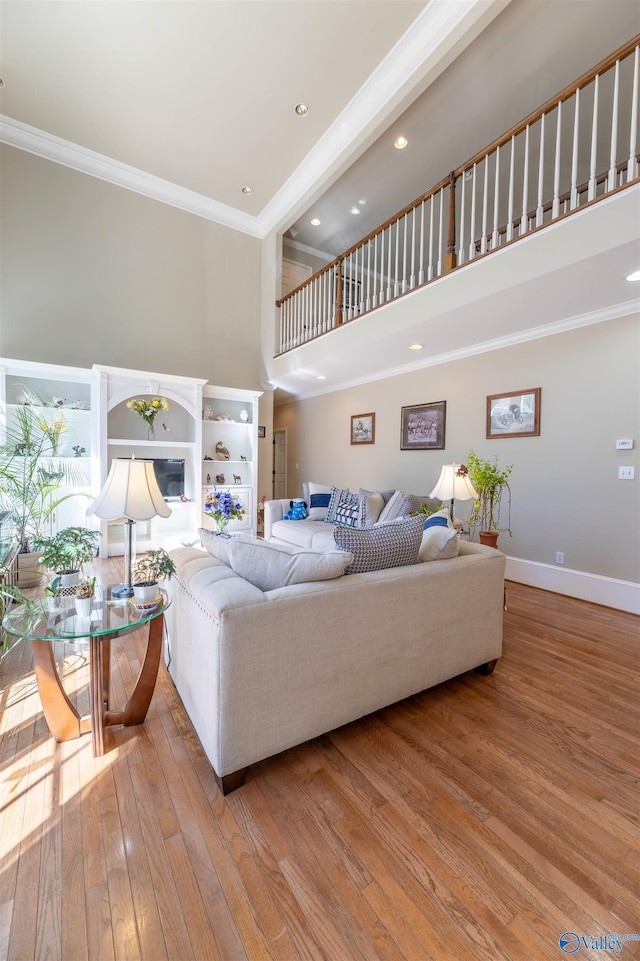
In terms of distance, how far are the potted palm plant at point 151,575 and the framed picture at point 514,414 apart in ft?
12.0

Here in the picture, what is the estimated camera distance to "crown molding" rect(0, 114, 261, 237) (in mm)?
4312

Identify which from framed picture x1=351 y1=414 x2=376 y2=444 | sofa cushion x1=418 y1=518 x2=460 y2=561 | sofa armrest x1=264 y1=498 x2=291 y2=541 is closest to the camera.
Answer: sofa cushion x1=418 y1=518 x2=460 y2=561

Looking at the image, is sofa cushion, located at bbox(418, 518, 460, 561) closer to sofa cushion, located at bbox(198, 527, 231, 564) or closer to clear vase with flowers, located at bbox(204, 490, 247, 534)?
sofa cushion, located at bbox(198, 527, 231, 564)

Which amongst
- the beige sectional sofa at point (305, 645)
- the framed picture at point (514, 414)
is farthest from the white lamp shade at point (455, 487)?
the framed picture at point (514, 414)

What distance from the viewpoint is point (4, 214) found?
14.2 ft

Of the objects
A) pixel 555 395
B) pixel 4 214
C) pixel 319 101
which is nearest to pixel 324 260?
pixel 319 101

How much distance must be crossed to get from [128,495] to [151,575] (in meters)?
0.41

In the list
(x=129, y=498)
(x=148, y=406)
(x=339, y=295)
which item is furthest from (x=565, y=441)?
(x=148, y=406)

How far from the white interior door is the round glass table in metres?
6.37

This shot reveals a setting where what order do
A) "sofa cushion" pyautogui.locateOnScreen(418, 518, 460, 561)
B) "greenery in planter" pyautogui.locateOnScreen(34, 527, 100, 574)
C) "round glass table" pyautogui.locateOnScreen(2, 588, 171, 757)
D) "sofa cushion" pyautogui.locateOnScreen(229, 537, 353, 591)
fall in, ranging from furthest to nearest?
"sofa cushion" pyautogui.locateOnScreen(418, 518, 460, 561), "greenery in planter" pyautogui.locateOnScreen(34, 527, 100, 574), "sofa cushion" pyautogui.locateOnScreen(229, 537, 353, 591), "round glass table" pyautogui.locateOnScreen(2, 588, 171, 757)

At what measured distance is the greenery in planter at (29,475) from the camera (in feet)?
11.6

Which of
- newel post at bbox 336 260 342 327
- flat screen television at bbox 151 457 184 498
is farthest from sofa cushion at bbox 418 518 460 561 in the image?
flat screen television at bbox 151 457 184 498

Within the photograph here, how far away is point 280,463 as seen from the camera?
8.18 m

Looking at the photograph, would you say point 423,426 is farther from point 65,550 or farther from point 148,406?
point 65,550
